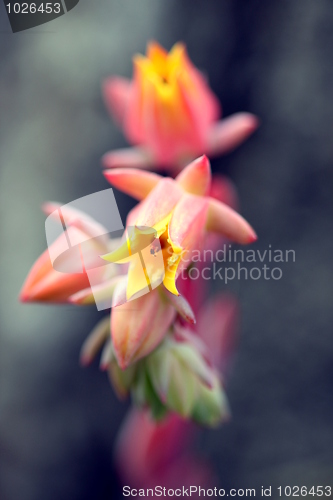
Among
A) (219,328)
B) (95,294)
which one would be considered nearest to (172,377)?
(95,294)

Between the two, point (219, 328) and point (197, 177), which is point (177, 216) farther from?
point (219, 328)

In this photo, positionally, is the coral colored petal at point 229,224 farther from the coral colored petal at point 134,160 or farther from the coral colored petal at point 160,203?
the coral colored petal at point 134,160

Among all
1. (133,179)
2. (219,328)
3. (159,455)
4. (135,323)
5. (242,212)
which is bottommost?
(159,455)

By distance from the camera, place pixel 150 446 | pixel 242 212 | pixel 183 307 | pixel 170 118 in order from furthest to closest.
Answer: pixel 242 212, pixel 150 446, pixel 170 118, pixel 183 307

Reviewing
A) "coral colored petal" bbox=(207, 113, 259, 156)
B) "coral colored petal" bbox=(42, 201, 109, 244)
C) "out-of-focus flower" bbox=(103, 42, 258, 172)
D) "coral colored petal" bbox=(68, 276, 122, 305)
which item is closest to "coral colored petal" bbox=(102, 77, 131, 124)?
"out-of-focus flower" bbox=(103, 42, 258, 172)

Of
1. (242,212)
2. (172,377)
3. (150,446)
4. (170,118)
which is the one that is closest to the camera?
(172,377)

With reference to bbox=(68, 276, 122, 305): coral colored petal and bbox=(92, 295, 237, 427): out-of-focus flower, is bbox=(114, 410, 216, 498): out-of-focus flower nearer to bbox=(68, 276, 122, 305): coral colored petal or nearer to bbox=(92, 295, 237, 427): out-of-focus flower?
bbox=(92, 295, 237, 427): out-of-focus flower

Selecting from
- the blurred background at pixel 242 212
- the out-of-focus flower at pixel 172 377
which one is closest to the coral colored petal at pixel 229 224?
the out-of-focus flower at pixel 172 377

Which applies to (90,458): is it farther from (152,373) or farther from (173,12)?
(173,12)

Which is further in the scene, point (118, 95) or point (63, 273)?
point (118, 95)
